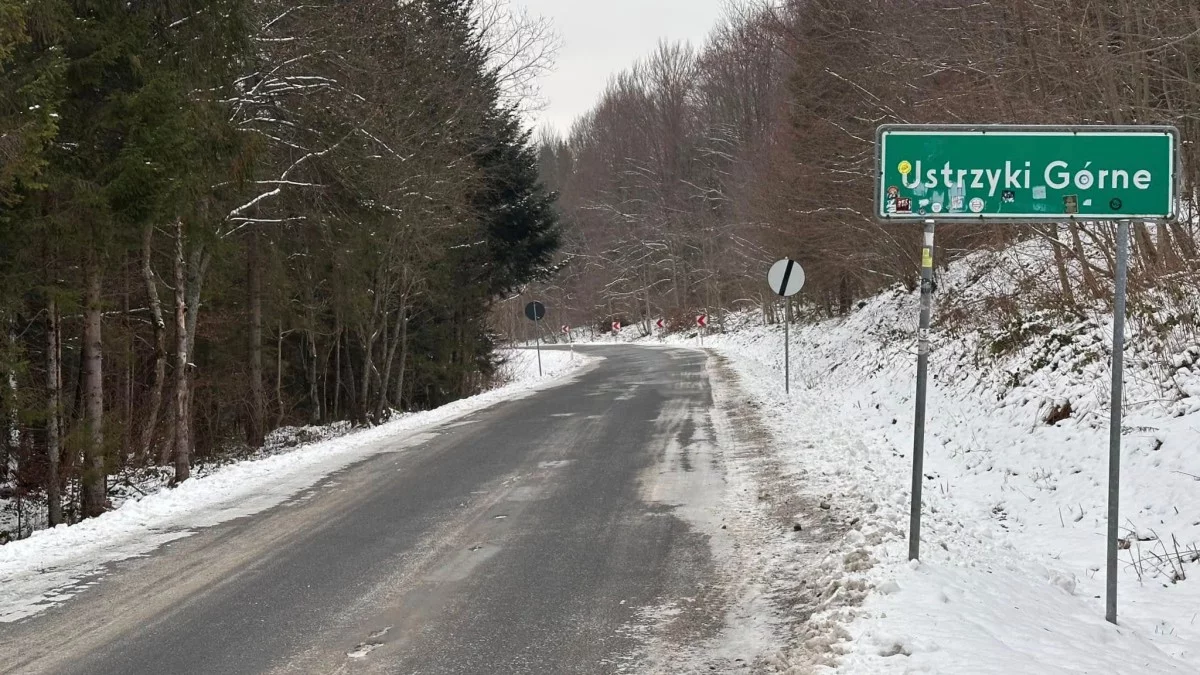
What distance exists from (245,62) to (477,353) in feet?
57.3

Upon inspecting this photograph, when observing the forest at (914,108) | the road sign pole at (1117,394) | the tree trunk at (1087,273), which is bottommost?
the road sign pole at (1117,394)

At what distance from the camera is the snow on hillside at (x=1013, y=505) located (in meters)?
4.75

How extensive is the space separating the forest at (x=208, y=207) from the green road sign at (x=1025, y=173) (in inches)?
327

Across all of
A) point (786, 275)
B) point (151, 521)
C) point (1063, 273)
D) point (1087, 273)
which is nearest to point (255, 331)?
point (786, 275)

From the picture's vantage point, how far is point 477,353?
95.3 ft

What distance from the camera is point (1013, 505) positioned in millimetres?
8445

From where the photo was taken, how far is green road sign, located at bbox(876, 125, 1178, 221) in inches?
205

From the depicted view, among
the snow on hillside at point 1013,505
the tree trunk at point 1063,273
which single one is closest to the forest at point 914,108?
the tree trunk at point 1063,273

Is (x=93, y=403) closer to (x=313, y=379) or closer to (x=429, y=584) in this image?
(x=429, y=584)

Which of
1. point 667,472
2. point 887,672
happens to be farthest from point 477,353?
point 887,672

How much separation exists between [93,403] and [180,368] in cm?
128

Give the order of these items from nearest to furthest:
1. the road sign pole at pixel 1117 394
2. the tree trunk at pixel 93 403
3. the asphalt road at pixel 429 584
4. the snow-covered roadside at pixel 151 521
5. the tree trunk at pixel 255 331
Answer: the asphalt road at pixel 429 584, the road sign pole at pixel 1117 394, the snow-covered roadside at pixel 151 521, the tree trunk at pixel 93 403, the tree trunk at pixel 255 331

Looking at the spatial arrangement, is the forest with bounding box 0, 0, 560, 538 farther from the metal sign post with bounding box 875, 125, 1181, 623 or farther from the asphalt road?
the metal sign post with bounding box 875, 125, 1181, 623

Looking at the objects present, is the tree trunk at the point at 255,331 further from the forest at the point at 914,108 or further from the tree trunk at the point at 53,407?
the forest at the point at 914,108
